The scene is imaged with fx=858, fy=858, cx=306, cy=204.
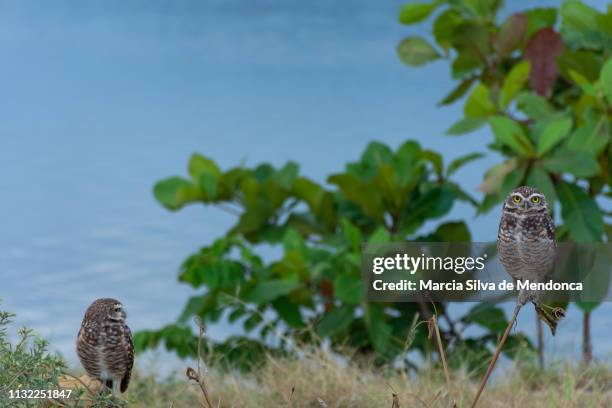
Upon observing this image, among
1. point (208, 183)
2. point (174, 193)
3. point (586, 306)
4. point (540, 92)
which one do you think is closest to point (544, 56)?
point (540, 92)

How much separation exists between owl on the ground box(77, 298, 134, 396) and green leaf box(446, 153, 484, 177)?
11.6 feet

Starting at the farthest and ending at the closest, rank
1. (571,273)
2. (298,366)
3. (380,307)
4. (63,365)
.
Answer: (380,307), (298,366), (63,365), (571,273)

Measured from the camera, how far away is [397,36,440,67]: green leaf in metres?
5.14

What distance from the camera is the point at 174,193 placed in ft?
17.7

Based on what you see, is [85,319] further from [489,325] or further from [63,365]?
[489,325]

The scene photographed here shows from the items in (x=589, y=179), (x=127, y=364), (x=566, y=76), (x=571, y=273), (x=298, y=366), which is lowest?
(x=298, y=366)

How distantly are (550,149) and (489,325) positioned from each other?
104 cm

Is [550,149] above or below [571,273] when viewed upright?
above

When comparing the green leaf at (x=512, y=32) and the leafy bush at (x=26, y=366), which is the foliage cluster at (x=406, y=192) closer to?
the green leaf at (x=512, y=32)

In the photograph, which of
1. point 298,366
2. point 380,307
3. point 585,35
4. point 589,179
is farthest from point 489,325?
point 585,35

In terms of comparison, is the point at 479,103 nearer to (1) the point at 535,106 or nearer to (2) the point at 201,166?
(1) the point at 535,106

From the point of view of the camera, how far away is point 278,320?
4957 mm

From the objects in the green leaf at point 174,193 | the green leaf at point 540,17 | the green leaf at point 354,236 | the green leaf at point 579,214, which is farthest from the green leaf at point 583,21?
the green leaf at point 174,193

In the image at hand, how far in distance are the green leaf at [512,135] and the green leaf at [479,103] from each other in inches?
11.7
